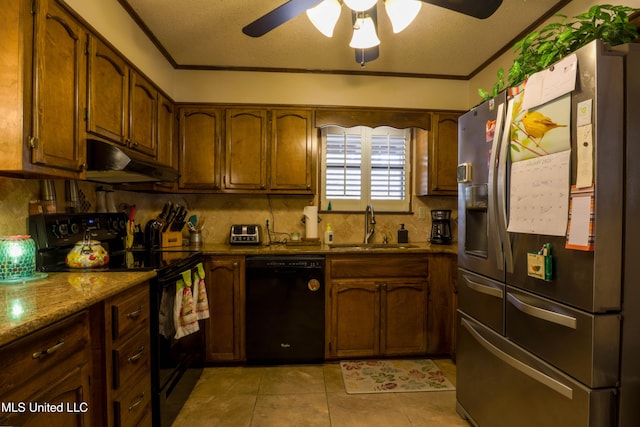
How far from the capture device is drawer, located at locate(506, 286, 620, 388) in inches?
42.6

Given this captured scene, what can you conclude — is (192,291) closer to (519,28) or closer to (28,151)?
(28,151)

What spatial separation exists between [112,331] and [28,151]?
788 mm

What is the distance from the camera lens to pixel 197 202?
3.11 metres

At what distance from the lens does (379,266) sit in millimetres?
2617

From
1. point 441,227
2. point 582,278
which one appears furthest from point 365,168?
point 582,278

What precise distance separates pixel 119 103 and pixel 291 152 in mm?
1337

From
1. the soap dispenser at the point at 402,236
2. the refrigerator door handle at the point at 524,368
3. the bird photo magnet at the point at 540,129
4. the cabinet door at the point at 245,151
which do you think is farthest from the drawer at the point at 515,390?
the cabinet door at the point at 245,151

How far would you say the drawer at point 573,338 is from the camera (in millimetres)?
1083

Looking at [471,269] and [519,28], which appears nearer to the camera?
[471,269]

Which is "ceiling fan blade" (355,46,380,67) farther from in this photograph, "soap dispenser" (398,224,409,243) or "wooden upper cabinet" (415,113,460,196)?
"soap dispenser" (398,224,409,243)

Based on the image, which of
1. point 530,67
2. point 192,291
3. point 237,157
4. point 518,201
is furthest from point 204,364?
point 530,67

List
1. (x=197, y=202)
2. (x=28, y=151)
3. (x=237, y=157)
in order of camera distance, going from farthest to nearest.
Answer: (x=197, y=202)
(x=237, y=157)
(x=28, y=151)

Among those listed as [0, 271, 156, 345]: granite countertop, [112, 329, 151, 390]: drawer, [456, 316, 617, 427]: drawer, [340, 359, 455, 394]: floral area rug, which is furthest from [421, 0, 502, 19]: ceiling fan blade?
[340, 359, 455, 394]: floral area rug

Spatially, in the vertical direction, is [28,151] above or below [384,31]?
below
